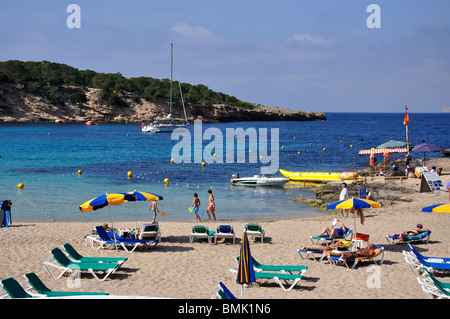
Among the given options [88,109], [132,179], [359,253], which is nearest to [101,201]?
[359,253]

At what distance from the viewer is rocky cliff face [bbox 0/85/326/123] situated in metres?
89.9

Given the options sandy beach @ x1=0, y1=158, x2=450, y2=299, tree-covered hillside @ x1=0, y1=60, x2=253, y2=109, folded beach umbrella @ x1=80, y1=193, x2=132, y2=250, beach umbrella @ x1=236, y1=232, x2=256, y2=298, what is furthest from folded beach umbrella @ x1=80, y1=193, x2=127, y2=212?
tree-covered hillside @ x1=0, y1=60, x2=253, y2=109

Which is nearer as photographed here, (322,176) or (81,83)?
(322,176)

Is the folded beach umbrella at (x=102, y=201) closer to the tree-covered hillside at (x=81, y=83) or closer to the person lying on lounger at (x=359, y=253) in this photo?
the person lying on lounger at (x=359, y=253)

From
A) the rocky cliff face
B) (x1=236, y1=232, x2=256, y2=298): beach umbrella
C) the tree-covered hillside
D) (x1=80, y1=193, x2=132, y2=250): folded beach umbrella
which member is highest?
the tree-covered hillside

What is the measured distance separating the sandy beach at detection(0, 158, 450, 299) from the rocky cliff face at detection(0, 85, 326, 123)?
76.7 meters

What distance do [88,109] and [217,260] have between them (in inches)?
3745

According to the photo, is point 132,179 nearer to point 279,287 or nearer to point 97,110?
point 279,287

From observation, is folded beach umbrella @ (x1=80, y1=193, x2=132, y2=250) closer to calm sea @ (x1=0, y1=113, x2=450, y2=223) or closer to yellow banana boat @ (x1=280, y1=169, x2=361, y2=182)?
calm sea @ (x1=0, y1=113, x2=450, y2=223)

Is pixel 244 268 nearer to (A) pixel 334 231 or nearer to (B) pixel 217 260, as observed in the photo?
(B) pixel 217 260

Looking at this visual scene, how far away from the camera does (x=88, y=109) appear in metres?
101

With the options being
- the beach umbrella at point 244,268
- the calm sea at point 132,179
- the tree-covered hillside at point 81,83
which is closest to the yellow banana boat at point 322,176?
the calm sea at point 132,179

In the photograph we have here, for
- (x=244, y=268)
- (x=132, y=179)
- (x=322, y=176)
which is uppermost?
(x=244, y=268)

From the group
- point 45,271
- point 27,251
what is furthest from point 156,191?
point 45,271
